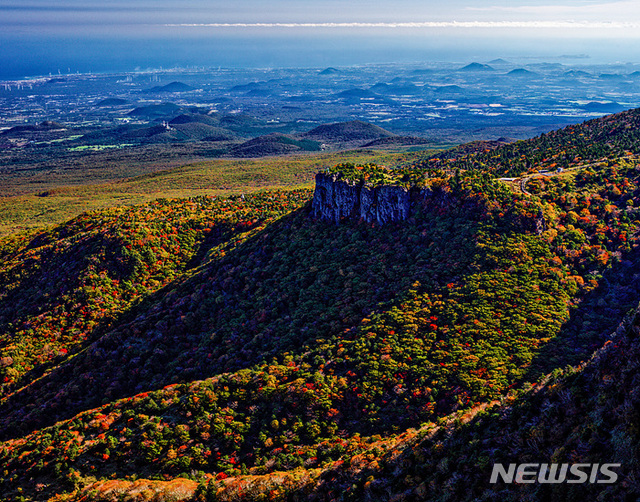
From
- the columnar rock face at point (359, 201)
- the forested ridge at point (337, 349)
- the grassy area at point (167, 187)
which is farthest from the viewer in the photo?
the grassy area at point (167, 187)

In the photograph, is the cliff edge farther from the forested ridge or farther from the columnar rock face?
the forested ridge

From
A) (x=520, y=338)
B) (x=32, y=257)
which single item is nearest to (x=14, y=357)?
(x=32, y=257)

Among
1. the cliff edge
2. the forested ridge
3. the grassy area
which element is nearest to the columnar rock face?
the cliff edge

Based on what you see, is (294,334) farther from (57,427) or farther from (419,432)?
(57,427)

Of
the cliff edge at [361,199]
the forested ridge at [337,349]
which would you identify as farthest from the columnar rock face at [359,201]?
the forested ridge at [337,349]

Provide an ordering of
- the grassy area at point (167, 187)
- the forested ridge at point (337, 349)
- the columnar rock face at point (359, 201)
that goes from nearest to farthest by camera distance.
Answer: the forested ridge at point (337, 349), the columnar rock face at point (359, 201), the grassy area at point (167, 187)

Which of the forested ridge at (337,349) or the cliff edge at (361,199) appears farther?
the cliff edge at (361,199)

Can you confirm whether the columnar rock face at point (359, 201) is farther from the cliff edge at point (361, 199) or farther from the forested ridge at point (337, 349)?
the forested ridge at point (337, 349)

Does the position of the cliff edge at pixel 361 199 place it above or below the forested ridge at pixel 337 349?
above
